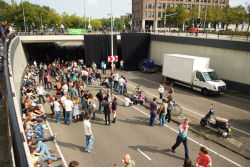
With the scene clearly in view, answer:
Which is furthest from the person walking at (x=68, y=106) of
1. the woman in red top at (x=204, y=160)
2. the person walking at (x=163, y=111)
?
the woman in red top at (x=204, y=160)

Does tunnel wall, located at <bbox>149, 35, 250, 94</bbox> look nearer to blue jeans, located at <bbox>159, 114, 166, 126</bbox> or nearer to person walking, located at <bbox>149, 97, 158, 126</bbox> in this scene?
blue jeans, located at <bbox>159, 114, 166, 126</bbox>

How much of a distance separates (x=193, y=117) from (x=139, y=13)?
2759 inches

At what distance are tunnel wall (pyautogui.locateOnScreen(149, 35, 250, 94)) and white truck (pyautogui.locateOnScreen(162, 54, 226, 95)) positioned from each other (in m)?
2.40

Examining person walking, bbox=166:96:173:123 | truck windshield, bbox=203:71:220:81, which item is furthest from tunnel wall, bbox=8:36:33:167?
truck windshield, bbox=203:71:220:81

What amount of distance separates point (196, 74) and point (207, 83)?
1297 mm

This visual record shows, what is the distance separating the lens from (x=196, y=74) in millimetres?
16750

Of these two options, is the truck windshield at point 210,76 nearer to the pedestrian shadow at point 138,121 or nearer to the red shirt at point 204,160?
the pedestrian shadow at point 138,121

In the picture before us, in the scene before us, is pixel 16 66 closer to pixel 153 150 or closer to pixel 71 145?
pixel 71 145

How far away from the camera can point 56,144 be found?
344 inches

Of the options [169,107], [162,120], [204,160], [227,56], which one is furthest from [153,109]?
[227,56]

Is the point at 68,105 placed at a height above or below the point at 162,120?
above

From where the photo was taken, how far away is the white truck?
15922 mm

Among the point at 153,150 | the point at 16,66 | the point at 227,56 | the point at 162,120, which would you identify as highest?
the point at 227,56

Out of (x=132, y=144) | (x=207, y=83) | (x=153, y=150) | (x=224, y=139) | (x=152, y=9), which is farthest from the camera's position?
(x=152, y=9)
